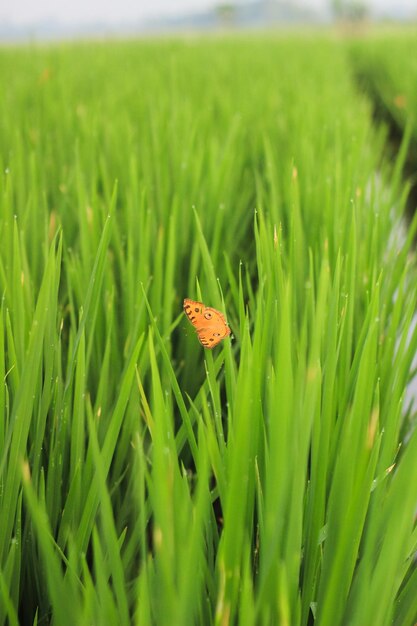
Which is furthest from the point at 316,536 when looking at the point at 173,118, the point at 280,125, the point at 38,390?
the point at 280,125

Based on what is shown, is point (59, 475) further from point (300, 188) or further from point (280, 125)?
point (280, 125)

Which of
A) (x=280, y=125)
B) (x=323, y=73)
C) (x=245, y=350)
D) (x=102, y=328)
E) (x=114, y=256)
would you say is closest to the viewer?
(x=245, y=350)

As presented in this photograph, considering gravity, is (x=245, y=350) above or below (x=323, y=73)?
below

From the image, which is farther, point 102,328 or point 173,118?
point 173,118

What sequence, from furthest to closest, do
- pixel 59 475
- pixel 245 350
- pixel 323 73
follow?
pixel 323 73 → pixel 59 475 → pixel 245 350

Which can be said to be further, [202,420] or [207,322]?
[207,322]
